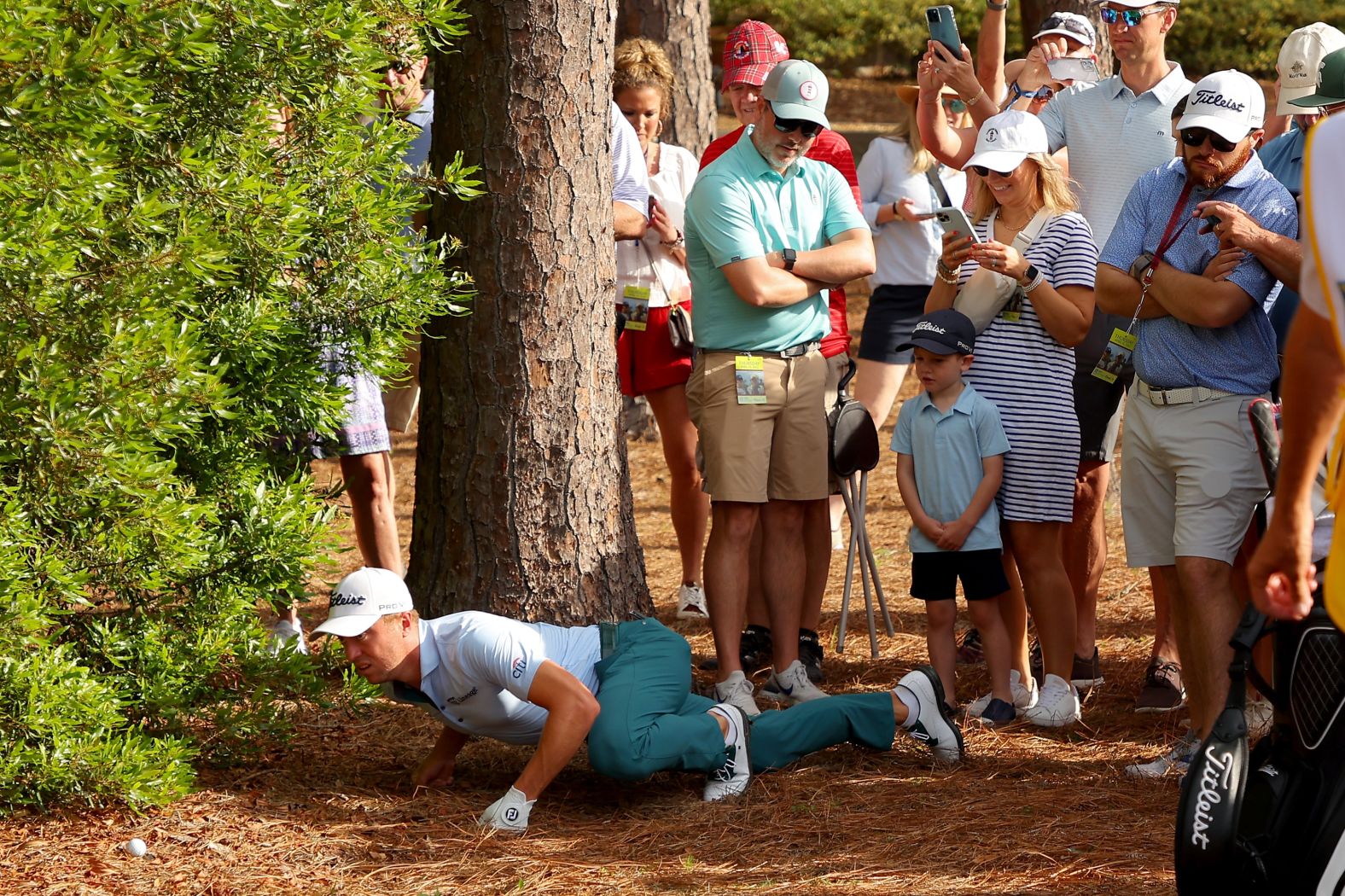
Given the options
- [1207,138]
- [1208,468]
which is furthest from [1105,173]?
[1208,468]

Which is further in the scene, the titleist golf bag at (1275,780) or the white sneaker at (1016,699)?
the white sneaker at (1016,699)

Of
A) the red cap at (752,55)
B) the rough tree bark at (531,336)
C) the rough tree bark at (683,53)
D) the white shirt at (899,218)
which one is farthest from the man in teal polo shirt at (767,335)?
the rough tree bark at (683,53)

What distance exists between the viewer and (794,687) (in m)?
5.52

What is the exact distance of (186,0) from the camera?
12.6ft

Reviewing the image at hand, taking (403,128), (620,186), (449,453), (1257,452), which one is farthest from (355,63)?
(1257,452)

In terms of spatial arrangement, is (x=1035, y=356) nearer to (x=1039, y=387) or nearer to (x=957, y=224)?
(x=1039, y=387)

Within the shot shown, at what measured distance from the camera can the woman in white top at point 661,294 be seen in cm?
661

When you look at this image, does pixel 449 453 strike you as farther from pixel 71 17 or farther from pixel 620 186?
pixel 71 17

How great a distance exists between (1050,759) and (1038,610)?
61 cm

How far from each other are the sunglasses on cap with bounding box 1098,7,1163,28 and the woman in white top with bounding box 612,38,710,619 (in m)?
1.90

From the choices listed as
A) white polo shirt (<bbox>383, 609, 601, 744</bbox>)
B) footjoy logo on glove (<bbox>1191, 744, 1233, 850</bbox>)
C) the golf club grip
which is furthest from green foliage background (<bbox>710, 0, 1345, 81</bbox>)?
footjoy logo on glove (<bbox>1191, 744, 1233, 850</bbox>)

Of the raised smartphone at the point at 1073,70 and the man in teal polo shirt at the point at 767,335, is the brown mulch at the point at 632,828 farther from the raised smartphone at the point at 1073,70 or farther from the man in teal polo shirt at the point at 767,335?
the raised smartphone at the point at 1073,70

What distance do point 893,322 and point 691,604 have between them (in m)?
1.71

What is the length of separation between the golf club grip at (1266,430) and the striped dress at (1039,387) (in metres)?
1.07
